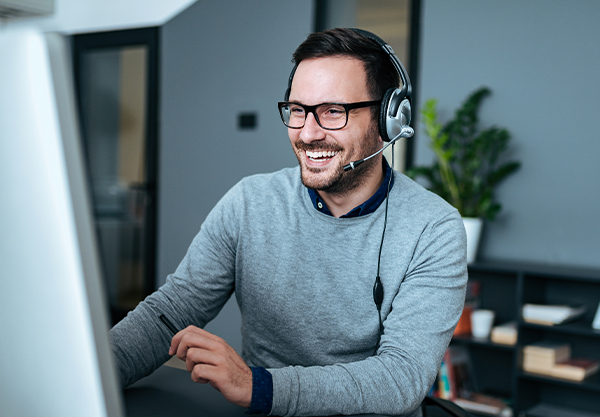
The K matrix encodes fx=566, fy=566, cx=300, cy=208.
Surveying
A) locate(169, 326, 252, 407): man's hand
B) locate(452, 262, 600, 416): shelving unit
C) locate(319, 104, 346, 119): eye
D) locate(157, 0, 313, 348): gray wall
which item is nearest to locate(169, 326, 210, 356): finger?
locate(169, 326, 252, 407): man's hand

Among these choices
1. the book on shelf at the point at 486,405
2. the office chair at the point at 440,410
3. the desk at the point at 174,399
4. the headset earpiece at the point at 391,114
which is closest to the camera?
the desk at the point at 174,399

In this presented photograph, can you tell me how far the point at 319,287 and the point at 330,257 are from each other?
7cm

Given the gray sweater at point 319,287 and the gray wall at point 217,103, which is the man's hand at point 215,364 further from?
the gray wall at point 217,103

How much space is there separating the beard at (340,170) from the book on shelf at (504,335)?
1.66 metres

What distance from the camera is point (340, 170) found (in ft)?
4.09

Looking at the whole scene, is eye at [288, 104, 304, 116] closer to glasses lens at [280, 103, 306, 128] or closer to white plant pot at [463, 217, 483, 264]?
glasses lens at [280, 103, 306, 128]

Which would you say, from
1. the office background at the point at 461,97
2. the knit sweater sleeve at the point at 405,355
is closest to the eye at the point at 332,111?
the knit sweater sleeve at the point at 405,355

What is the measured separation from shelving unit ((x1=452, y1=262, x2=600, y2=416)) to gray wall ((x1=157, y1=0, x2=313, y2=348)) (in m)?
1.47

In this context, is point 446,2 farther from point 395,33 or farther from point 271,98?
point 271,98

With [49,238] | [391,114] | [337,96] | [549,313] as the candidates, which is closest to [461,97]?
[549,313]

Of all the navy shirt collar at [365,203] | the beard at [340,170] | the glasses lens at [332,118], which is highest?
the glasses lens at [332,118]

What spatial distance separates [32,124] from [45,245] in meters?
0.07

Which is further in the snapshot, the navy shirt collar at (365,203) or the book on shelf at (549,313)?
the book on shelf at (549,313)

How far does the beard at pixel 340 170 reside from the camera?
124cm
